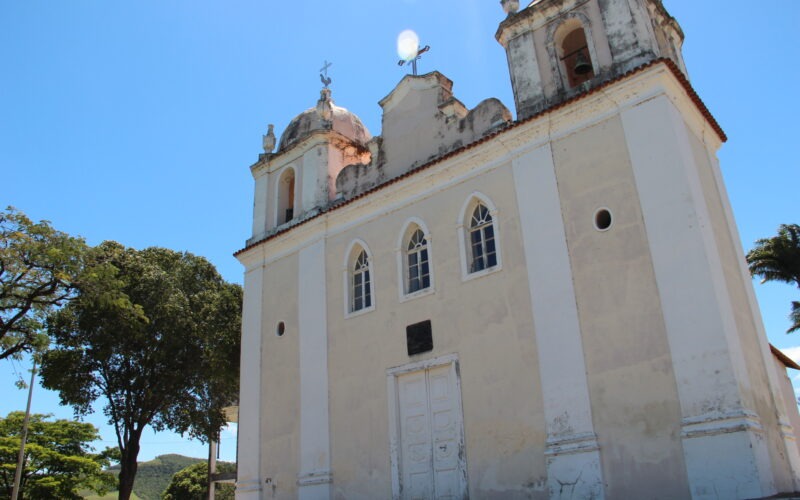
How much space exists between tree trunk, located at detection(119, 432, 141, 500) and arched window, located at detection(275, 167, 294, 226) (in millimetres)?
8976

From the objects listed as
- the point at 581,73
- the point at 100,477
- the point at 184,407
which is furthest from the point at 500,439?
the point at 100,477

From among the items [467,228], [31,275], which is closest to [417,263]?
[467,228]

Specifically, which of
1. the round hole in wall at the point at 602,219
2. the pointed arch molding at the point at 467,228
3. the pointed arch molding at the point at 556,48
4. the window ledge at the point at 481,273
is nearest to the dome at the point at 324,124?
the pointed arch molding at the point at 467,228

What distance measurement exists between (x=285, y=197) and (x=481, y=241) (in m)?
6.98

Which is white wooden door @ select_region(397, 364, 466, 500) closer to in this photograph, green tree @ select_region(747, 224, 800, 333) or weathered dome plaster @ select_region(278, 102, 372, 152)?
weathered dome plaster @ select_region(278, 102, 372, 152)

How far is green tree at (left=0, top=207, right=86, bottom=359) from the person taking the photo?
650 inches

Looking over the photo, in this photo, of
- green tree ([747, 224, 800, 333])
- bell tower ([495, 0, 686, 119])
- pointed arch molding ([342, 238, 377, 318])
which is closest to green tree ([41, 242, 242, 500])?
pointed arch molding ([342, 238, 377, 318])

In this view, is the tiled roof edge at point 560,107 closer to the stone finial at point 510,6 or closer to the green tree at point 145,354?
the stone finial at point 510,6

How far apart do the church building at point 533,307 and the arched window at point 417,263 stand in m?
0.04

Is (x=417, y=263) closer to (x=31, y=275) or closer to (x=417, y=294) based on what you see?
(x=417, y=294)

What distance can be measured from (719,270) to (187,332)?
16.1 meters

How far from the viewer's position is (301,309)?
49.5ft

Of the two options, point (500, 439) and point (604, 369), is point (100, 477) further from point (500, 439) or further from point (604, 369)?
point (604, 369)

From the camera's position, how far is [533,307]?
11.0 metres
